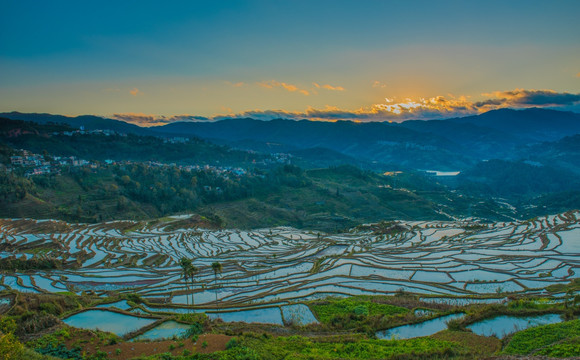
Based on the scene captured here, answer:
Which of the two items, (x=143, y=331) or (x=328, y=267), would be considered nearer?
(x=143, y=331)

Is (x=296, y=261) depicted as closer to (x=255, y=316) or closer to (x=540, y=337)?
(x=255, y=316)

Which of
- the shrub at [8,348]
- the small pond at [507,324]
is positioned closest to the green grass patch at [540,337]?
the small pond at [507,324]

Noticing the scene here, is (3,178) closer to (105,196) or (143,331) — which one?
(105,196)

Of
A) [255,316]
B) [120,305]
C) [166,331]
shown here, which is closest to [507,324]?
[255,316]

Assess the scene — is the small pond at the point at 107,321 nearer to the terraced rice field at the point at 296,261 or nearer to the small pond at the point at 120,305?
the small pond at the point at 120,305

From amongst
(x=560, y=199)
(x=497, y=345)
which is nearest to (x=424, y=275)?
(x=497, y=345)

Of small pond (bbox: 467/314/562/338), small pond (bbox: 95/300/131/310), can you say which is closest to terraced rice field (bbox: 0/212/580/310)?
small pond (bbox: 95/300/131/310)

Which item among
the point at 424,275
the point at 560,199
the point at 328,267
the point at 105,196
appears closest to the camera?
the point at 424,275
